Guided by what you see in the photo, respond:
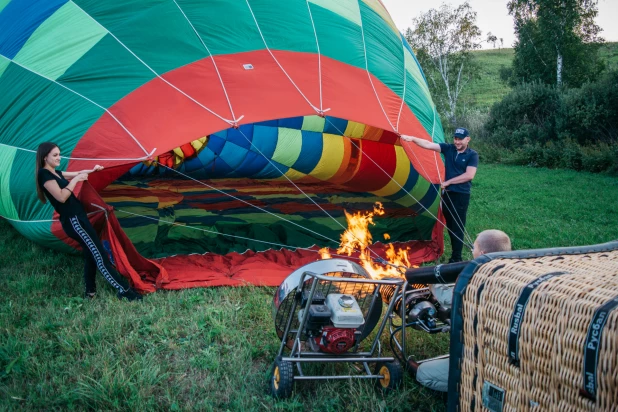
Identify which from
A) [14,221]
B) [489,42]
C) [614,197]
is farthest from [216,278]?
[489,42]

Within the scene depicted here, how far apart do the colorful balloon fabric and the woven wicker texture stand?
7.77 ft

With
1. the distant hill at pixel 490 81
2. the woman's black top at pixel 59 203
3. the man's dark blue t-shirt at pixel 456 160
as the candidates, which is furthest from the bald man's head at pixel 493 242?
the distant hill at pixel 490 81

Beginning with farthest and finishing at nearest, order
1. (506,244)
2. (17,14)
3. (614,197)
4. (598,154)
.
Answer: (598,154)
(614,197)
(17,14)
(506,244)

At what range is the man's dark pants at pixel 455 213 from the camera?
4379 mm

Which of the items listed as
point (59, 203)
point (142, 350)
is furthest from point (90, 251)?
point (142, 350)

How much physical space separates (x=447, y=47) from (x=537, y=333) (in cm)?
2168

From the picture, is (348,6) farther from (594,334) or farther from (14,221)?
(594,334)

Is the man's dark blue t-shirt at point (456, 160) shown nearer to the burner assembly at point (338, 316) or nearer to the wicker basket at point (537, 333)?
the burner assembly at point (338, 316)

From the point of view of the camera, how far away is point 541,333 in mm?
1238

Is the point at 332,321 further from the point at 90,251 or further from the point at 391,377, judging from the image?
the point at 90,251

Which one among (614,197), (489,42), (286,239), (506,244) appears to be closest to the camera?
(506,244)

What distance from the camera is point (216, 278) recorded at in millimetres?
3836

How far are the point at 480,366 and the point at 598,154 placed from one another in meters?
11.3

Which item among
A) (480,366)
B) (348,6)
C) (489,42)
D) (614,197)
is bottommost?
(614,197)
